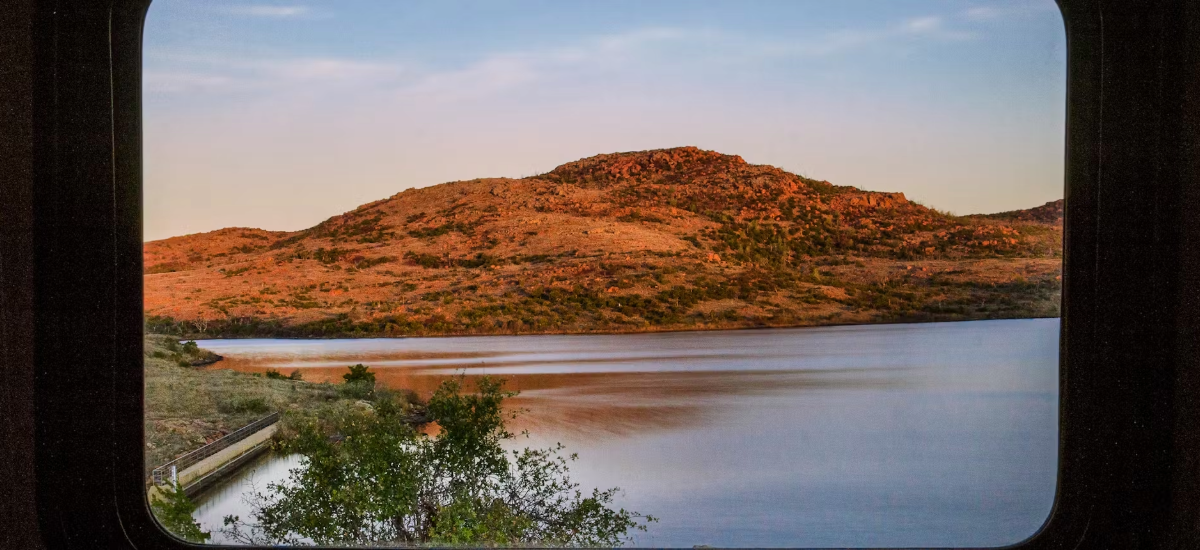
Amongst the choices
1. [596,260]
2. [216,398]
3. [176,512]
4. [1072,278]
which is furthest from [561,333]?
[1072,278]

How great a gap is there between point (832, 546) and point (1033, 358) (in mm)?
688

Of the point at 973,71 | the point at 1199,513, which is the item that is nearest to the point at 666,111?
the point at 973,71

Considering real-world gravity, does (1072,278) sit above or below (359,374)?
above

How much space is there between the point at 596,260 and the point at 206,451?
1.20 m

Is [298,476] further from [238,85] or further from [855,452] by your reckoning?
[855,452]

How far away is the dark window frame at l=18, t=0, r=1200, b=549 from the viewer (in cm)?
198

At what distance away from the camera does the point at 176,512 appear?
7.65ft

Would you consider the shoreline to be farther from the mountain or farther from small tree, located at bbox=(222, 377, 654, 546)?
small tree, located at bbox=(222, 377, 654, 546)

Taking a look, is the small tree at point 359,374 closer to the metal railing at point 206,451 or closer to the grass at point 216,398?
the grass at point 216,398

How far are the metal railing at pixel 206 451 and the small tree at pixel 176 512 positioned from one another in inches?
1.2

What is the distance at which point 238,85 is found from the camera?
8.51 feet

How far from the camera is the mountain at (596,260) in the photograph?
2.47 m

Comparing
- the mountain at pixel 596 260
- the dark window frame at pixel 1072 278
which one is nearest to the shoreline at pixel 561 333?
the mountain at pixel 596 260

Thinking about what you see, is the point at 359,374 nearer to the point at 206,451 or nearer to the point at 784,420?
the point at 206,451
